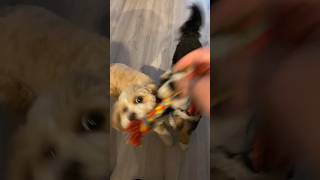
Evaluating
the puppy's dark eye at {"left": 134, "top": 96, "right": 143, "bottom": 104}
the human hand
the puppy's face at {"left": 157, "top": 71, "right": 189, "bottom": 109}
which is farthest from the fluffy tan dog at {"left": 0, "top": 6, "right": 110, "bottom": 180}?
the puppy's dark eye at {"left": 134, "top": 96, "right": 143, "bottom": 104}

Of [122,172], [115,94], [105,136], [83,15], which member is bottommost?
[122,172]

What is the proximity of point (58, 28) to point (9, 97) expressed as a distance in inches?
3.8

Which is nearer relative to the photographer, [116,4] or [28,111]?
[28,111]

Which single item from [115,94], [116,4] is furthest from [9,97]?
[116,4]

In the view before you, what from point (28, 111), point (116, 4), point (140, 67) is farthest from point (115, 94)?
point (28, 111)

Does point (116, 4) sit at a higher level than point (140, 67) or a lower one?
higher

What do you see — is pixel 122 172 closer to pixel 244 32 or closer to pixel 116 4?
pixel 116 4

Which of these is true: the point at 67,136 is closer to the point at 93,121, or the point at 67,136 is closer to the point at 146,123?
the point at 93,121

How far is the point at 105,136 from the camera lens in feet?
1.21

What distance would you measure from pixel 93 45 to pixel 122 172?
0.53 m

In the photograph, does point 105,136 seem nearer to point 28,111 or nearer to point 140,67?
point 28,111

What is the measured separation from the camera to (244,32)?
1.22 feet

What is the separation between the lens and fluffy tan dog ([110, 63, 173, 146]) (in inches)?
30.5

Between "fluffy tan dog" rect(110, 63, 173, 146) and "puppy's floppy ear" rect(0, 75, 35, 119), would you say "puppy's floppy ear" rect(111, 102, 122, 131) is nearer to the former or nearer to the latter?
"fluffy tan dog" rect(110, 63, 173, 146)
